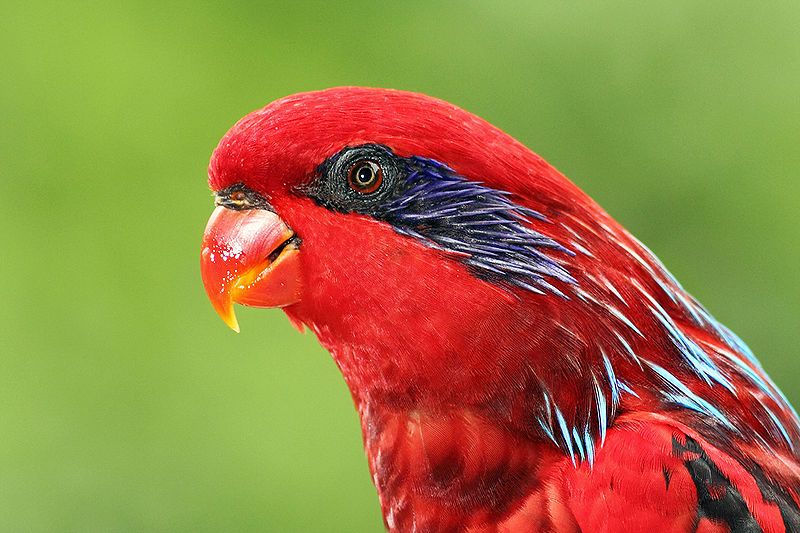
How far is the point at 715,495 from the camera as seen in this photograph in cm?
154

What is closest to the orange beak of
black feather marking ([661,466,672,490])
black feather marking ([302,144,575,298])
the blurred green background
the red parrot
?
the red parrot

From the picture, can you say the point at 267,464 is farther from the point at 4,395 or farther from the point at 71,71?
the point at 71,71

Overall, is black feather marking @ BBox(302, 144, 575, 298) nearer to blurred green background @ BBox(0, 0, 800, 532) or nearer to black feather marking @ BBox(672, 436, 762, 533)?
black feather marking @ BBox(672, 436, 762, 533)

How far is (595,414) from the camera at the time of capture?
1.66m

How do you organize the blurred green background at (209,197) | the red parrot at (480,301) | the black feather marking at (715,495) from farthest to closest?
the blurred green background at (209,197) < the red parrot at (480,301) < the black feather marking at (715,495)

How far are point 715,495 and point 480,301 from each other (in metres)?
0.51

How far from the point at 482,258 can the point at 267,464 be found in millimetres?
2158

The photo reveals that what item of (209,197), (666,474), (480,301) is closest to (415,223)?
(480,301)

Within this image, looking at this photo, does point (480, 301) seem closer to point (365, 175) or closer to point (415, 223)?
point (415, 223)

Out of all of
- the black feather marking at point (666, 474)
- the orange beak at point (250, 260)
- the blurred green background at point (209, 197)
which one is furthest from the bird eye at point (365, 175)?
the blurred green background at point (209, 197)

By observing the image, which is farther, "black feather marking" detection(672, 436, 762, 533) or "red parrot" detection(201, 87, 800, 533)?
"red parrot" detection(201, 87, 800, 533)

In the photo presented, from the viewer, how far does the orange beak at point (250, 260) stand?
5.63 feet

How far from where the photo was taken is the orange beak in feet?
5.63

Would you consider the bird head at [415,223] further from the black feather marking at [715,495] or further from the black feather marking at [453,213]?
the black feather marking at [715,495]
